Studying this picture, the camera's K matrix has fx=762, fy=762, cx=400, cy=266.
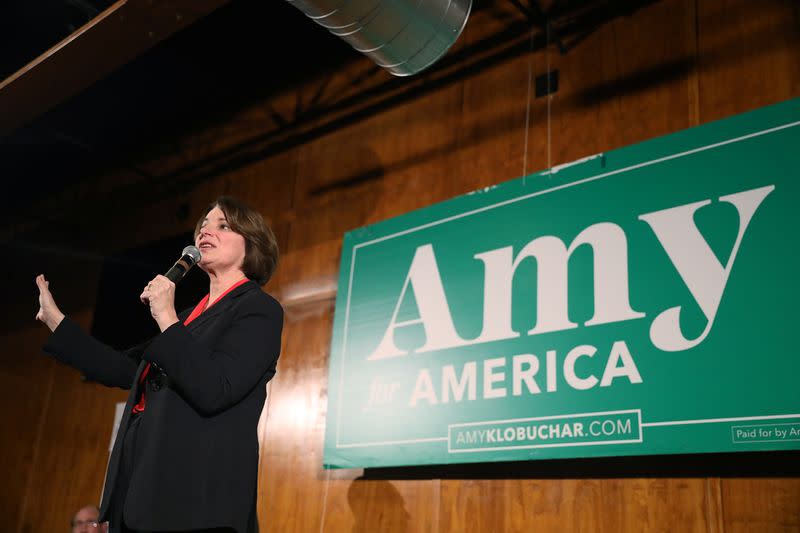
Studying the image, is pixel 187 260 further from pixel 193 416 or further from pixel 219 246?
pixel 193 416

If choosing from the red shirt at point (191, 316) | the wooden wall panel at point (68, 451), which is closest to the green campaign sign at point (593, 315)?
the red shirt at point (191, 316)

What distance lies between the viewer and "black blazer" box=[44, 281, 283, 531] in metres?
1.31

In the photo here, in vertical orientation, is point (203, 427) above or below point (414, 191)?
below

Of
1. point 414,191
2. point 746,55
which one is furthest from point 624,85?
point 414,191

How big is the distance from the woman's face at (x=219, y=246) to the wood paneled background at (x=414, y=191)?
1.80m

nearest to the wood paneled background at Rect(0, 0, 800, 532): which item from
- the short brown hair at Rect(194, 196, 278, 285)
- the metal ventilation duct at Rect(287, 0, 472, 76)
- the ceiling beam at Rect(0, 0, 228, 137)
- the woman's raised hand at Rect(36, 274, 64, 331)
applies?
the metal ventilation duct at Rect(287, 0, 472, 76)

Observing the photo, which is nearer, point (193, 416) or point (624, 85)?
point (193, 416)

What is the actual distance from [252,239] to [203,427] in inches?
18.7

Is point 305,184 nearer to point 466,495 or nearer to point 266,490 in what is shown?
point 266,490

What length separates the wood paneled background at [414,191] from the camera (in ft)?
9.41

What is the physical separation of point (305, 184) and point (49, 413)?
294 cm

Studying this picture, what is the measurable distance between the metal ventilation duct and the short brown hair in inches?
46.5

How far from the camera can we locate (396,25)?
274 centimetres

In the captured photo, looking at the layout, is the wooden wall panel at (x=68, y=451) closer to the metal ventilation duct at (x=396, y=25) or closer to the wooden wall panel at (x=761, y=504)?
the metal ventilation duct at (x=396, y=25)
